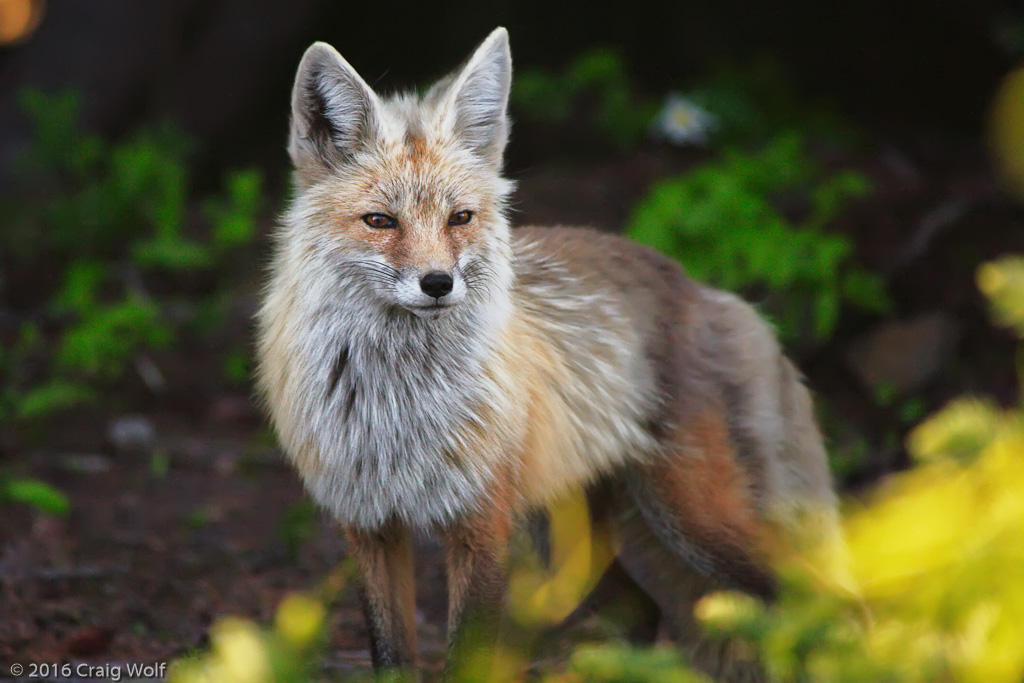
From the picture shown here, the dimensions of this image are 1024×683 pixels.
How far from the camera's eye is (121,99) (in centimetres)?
820

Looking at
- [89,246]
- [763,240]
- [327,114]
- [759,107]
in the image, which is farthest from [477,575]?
[759,107]

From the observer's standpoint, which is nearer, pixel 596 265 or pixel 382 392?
pixel 382 392

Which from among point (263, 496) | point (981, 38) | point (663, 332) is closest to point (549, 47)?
point (981, 38)

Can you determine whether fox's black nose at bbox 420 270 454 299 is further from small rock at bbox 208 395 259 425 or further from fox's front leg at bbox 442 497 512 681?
small rock at bbox 208 395 259 425

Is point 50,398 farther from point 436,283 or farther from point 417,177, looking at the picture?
point 436,283

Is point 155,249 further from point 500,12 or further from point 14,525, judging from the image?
point 500,12

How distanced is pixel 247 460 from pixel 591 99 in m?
4.54

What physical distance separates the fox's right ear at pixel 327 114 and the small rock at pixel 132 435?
337 cm

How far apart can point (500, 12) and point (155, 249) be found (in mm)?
4396

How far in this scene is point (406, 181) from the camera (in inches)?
138

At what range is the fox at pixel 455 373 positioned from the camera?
3.48 metres

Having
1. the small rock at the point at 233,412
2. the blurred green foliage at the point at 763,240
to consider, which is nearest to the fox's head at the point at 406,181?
the blurred green foliage at the point at 763,240

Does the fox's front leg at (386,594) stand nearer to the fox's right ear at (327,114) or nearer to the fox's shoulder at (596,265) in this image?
the fox's shoulder at (596,265)

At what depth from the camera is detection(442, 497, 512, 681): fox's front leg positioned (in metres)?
3.46
